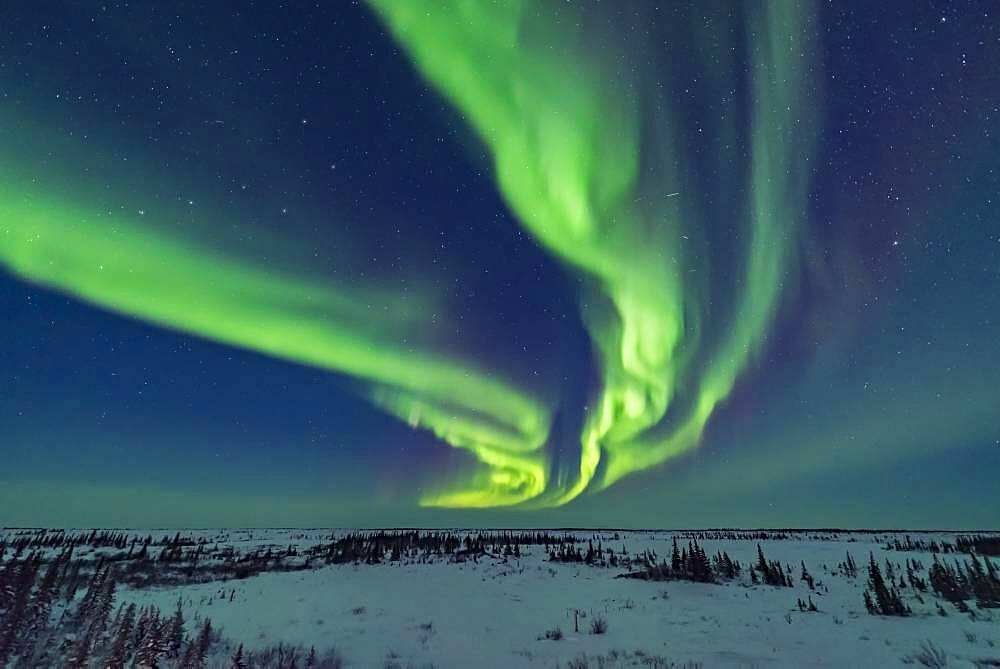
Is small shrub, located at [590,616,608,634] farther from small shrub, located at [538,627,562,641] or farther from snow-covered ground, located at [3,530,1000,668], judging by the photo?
small shrub, located at [538,627,562,641]

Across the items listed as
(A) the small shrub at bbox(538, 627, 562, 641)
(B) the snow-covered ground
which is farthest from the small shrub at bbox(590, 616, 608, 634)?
(A) the small shrub at bbox(538, 627, 562, 641)

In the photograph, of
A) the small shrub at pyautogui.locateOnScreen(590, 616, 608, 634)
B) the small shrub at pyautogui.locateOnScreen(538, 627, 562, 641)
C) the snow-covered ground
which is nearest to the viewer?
the snow-covered ground

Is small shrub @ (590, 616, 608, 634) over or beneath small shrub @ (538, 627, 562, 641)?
over

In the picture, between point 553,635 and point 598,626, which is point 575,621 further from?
point 553,635

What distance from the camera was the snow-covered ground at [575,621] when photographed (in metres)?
14.7

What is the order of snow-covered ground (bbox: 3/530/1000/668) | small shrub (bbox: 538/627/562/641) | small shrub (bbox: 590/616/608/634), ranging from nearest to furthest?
snow-covered ground (bbox: 3/530/1000/668) → small shrub (bbox: 538/627/562/641) → small shrub (bbox: 590/616/608/634)

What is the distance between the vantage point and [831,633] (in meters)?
16.8

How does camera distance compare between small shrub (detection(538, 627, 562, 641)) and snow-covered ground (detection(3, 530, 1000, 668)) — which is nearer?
snow-covered ground (detection(3, 530, 1000, 668))

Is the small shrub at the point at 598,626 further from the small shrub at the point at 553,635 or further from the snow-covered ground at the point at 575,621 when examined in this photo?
the small shrub at the point at 553,635

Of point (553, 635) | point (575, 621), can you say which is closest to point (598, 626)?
point (575, 621)

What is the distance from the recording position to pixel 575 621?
62.9 feet

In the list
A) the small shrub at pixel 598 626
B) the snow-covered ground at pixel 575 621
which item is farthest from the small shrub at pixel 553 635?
the small shrub at pixel 598 626

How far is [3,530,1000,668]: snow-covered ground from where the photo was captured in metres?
14.7

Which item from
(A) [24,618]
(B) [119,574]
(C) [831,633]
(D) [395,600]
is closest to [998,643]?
(C) [831,633]
